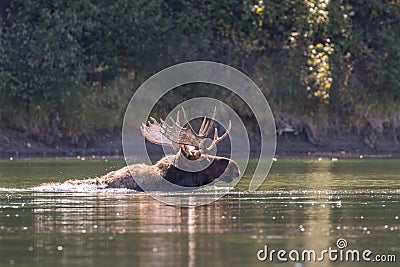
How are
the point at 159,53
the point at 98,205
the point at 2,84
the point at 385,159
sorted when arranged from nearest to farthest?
the point at 98,205, the point at 385,159, the point at 2,84, the point at 159,53

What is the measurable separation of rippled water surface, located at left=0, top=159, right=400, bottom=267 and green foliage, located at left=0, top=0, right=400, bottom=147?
400 inches

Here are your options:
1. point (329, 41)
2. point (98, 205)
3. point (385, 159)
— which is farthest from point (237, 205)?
point (329, 41)

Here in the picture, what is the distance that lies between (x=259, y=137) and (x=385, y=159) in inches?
212

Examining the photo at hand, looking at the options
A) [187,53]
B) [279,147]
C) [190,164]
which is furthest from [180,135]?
[187,53]

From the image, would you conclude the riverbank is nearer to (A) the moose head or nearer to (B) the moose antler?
(B) the moose antler

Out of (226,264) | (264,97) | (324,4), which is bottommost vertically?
(226,264)

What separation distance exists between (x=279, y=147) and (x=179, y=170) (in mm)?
13401

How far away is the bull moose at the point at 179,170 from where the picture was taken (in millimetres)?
20000

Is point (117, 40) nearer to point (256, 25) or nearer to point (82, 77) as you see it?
point (82, 77)

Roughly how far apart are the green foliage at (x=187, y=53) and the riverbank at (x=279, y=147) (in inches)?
13.5

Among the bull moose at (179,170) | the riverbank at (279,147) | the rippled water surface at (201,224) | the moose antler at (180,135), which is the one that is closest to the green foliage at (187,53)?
the riverbank at (279,147)

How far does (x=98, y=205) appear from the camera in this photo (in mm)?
17219

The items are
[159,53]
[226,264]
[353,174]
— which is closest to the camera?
[226,264]

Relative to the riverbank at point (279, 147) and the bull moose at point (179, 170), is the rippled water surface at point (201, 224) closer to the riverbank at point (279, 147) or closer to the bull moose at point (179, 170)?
the bull moose at point (179, 170)
